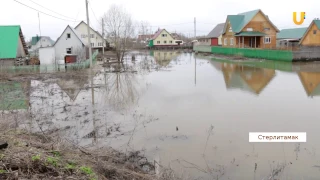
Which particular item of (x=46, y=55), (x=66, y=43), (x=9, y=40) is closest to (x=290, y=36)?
(x=66, y=43)

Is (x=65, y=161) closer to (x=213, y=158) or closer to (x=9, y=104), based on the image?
(x=213, y=158)

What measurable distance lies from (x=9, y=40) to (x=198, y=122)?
76.5 feet

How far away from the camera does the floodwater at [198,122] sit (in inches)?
251

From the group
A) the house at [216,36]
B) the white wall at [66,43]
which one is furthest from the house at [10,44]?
the house at [216,36]

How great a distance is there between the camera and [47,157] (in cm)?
462

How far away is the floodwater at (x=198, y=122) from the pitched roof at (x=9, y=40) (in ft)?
35.9

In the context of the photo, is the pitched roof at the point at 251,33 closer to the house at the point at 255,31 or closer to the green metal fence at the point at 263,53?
the house at the point at 255,31

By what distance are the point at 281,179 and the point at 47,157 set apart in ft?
13.7

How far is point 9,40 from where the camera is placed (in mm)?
26672

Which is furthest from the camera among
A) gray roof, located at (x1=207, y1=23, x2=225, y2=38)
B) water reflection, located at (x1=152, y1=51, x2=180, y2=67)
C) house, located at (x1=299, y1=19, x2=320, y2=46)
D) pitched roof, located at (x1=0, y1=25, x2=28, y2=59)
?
gray roof, located at (x1=207, y1=23, x2=225, y2=38)

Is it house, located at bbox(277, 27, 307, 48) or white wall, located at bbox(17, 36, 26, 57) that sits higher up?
house, located at bbox(277, 27, 307, 48)

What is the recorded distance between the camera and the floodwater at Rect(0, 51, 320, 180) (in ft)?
20.9

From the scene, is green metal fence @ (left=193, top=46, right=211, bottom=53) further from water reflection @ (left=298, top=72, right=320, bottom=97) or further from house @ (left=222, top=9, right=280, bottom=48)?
water reflection @ (left=298, top=72, right=320, bottom=97)

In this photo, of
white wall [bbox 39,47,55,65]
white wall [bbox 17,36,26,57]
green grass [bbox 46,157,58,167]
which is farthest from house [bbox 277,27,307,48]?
green grass [bbox 46,157,58,167]
